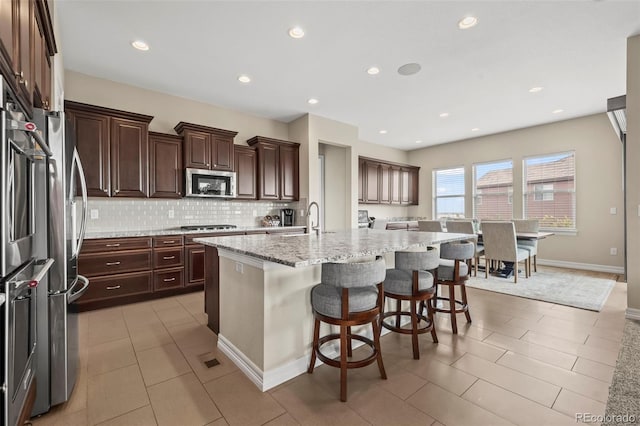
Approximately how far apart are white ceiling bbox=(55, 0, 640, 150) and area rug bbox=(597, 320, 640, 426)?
2924 mm

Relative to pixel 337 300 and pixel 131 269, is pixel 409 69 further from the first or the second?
pixel 131 269

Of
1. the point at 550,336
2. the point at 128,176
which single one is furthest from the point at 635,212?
the point at 128,176

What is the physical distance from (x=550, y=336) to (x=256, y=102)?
472 centimetres

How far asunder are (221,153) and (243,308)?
3050mm

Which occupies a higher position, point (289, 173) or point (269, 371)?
point (289, 173)

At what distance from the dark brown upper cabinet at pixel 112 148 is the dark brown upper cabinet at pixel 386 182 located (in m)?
4.40

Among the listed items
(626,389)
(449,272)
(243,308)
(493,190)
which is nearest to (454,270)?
(449,272)

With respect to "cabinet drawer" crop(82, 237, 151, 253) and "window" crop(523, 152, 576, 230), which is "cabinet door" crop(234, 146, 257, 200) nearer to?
"cabinet drawer" crop(82, 237, 151, 253)

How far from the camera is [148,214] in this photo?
4.07m

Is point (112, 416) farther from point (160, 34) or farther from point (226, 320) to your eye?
point (160, 34)

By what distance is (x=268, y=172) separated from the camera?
16.3 ft

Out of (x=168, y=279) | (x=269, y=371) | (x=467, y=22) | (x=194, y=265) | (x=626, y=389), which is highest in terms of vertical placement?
(x=467, y=22)

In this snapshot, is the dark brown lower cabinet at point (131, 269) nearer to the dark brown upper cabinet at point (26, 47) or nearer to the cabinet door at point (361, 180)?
the dark brown upper cabinet at point (26, 47)

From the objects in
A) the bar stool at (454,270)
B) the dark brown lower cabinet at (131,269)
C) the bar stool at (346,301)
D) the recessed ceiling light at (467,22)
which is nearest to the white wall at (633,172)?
the recessed ceiling light at (467,22)
